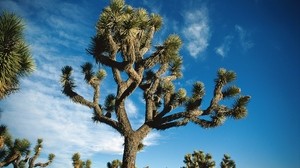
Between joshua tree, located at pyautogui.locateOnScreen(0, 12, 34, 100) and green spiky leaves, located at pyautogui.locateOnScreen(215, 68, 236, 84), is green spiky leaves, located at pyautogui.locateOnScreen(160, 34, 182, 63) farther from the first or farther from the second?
joshua tree, located at pyautogui.locateOnScreen(0, 12, 34, 100)

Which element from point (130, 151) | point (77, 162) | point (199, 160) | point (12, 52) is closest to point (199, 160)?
point (199, 160)

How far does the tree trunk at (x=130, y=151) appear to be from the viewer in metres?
8.47

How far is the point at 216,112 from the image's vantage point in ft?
31.2

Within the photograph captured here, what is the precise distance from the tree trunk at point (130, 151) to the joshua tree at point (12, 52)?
3981 mm

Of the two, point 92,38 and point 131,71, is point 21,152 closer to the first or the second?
point 92,38

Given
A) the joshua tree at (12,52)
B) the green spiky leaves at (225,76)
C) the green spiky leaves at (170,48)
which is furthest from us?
the green spiky leaves at (225,76)

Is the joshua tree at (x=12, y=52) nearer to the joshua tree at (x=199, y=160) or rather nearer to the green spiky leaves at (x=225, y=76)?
the green spiky leaves at (x=225, y=76)

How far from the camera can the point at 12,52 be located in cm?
557

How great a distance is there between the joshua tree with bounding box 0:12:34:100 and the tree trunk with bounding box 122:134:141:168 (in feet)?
13.1

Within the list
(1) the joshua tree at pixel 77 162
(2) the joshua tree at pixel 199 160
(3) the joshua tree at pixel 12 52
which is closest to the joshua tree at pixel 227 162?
(2) the joshua tree at pixel 199 160

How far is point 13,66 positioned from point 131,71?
3549mm

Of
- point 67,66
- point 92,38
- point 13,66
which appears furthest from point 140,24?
point 13,66

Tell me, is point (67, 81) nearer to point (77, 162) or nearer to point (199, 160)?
point (77, 162)

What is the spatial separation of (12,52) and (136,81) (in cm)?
387
